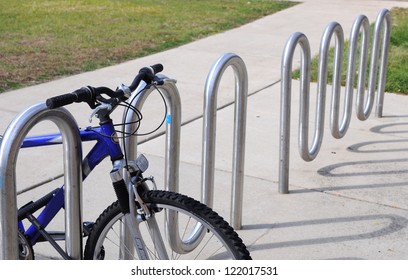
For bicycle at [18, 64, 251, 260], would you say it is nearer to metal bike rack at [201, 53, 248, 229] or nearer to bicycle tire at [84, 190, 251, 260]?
bicycle tire at [84, 190, 251, 260]

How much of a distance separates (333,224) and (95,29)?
6.85m

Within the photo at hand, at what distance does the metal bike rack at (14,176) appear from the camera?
275 centimetres

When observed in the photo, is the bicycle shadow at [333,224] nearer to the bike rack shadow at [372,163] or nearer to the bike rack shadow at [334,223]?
the bike rack shadow at [334,223]

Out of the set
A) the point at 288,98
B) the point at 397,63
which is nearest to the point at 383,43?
the point at 288,98

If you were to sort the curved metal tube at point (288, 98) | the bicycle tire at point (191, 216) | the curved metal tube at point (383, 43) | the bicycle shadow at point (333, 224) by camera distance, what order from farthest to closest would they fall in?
1. the curved metal tube at point (383, 43)
2. the curved metal tube at point (288, 98)
3. the bicycle shadow at point (333, 224)
4. the bicycle tire at point (191, 216)

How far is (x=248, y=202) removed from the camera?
15.5 ft

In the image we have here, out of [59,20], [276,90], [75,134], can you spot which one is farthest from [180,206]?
[59,20]

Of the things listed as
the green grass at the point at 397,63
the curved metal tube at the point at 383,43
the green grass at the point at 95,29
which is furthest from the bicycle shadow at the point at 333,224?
the green grass at the point at 95,29

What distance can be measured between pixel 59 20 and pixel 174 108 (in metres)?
8.09

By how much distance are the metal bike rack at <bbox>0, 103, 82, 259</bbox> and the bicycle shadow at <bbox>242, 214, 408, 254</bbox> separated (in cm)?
122

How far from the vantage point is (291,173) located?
523cm

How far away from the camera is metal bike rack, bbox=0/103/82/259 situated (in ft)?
9.02

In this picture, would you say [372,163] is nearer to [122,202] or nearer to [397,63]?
[122,202]

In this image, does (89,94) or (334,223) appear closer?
(89,94)
